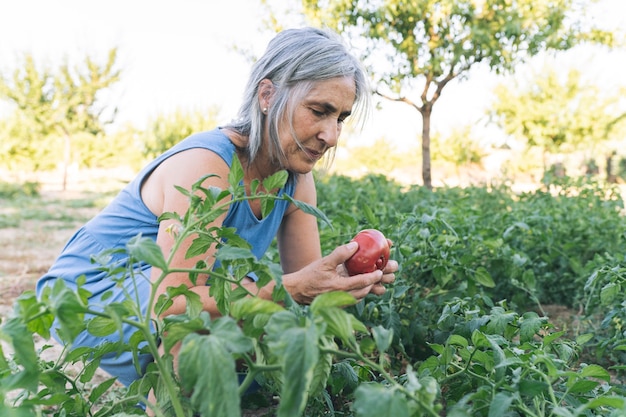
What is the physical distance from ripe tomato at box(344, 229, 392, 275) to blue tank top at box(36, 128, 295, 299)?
36 centimetres

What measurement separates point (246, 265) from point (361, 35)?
332 inches

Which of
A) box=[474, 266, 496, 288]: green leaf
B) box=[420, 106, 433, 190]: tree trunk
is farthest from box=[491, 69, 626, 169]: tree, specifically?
box=[474, 266, 496, 288]: green leaf

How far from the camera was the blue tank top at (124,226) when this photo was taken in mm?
2006

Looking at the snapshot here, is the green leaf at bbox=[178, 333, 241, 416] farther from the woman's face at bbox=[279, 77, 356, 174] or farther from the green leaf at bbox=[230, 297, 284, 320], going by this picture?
the woman's face at bbox=[279, 77, 356, 174]

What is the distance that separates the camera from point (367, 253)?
5.73 feet

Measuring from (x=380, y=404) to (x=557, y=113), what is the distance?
26209 millimetres

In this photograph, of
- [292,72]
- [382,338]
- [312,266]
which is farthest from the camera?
[292,72]

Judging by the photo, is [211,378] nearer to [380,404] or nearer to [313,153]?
[380,404]

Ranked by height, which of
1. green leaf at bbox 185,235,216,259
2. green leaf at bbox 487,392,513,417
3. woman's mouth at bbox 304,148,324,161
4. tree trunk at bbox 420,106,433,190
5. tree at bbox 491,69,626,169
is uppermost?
tree at bbox 491,69,626,169

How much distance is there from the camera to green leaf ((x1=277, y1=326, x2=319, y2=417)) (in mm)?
695

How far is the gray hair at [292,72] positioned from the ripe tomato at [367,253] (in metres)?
0.46

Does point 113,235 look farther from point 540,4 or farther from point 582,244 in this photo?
point 540,4

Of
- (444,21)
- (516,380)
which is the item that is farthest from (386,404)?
(444,21)

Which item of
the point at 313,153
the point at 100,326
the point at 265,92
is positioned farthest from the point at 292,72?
the point at 100,326
